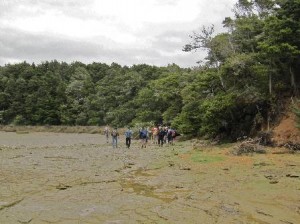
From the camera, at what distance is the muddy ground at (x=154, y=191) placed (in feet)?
38.5

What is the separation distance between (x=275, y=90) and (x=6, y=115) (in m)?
70.7

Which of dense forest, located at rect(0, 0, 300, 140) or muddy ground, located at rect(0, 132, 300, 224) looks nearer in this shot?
muddy ground, located at rect(0, 132, 300, 224)

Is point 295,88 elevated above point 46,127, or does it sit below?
above

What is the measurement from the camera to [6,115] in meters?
91.3

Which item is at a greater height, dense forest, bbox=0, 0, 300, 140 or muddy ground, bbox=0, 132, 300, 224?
dense forest, bbox=0, 0, 300, 140

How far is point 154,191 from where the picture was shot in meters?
15.5

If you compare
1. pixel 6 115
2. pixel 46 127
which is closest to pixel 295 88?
pixel 46 127

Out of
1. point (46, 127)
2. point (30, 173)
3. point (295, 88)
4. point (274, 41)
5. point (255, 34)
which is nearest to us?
point (30, 173)

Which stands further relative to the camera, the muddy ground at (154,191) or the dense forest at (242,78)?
the dense forest at (242,78)

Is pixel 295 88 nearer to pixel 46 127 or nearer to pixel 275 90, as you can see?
pixel 275 90

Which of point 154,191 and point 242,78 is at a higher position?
point 242,78

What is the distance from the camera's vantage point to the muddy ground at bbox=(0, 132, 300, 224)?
11.7 m

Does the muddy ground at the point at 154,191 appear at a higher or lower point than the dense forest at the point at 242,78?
lower

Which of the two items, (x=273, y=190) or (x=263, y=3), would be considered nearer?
(x=273, y=190)
